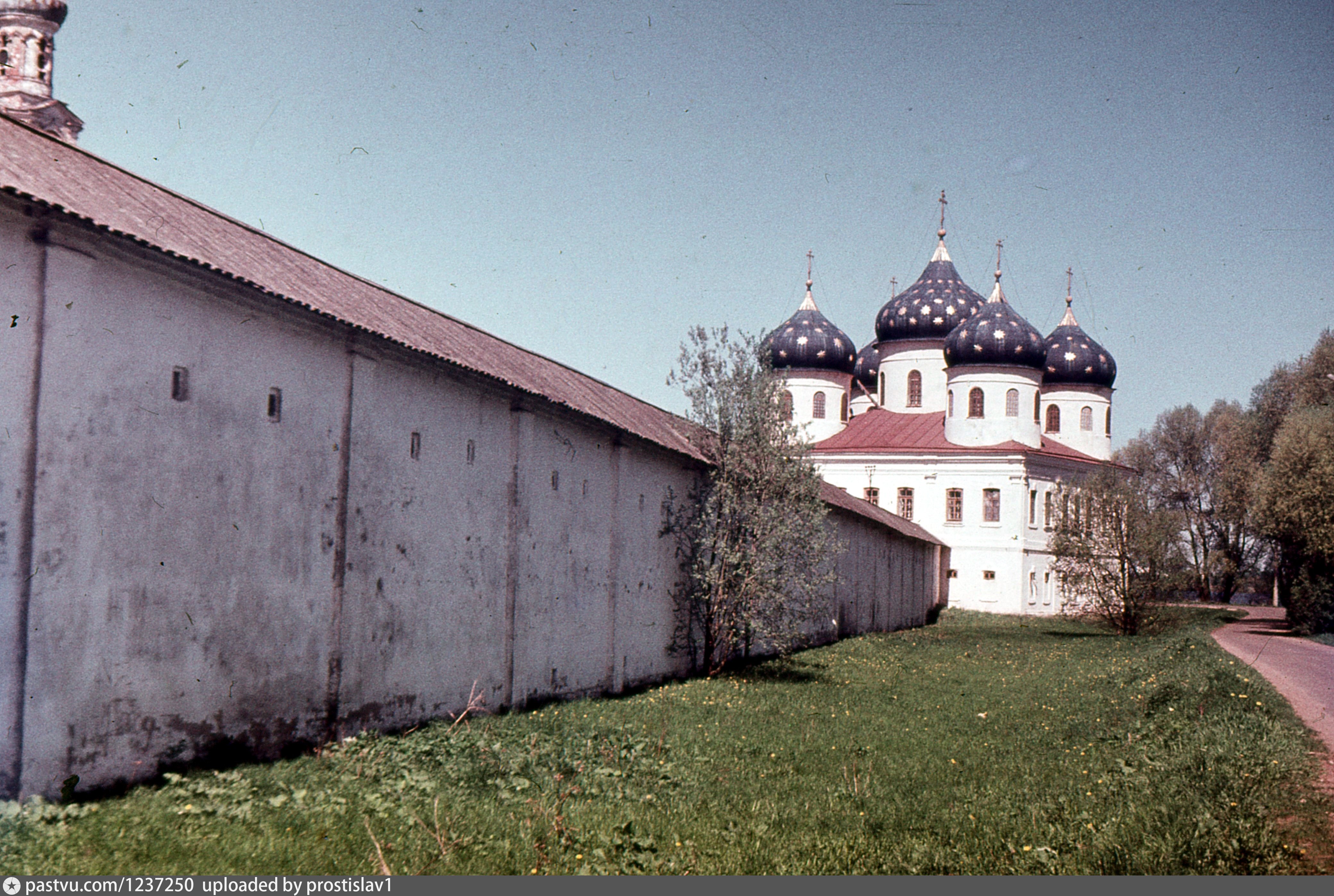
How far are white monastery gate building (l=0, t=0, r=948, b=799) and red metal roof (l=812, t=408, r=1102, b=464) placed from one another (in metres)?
34.5

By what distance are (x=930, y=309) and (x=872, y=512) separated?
2242cm

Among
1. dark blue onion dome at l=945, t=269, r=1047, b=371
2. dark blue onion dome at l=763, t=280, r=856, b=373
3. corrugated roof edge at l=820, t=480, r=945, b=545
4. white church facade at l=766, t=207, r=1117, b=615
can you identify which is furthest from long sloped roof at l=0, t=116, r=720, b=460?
dark blue onion dome at l=763, t=280, r=856, b=373

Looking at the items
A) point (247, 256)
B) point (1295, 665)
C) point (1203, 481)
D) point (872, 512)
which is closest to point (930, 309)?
point (1203, 481)

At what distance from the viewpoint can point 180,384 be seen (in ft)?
29.4

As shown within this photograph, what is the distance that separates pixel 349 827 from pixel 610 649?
9.60 m

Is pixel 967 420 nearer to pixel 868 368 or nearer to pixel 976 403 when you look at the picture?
pixel 976 403

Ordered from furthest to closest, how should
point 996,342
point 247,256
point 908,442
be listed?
point 908,442 < point 996,342 < point 247,256

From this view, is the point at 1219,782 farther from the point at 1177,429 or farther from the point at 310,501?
the point at 1177,429

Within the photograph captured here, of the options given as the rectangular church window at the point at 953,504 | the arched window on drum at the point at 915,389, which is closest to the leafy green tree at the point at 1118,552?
the rectangular church window at the point at 953,504

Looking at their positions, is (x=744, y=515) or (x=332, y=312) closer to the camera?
(x=332, y=312)

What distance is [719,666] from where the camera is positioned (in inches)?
786

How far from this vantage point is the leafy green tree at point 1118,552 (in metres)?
33.2

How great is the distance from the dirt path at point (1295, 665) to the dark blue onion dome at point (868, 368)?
23596 millimetres

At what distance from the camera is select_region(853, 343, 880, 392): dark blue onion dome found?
60.4 meters
